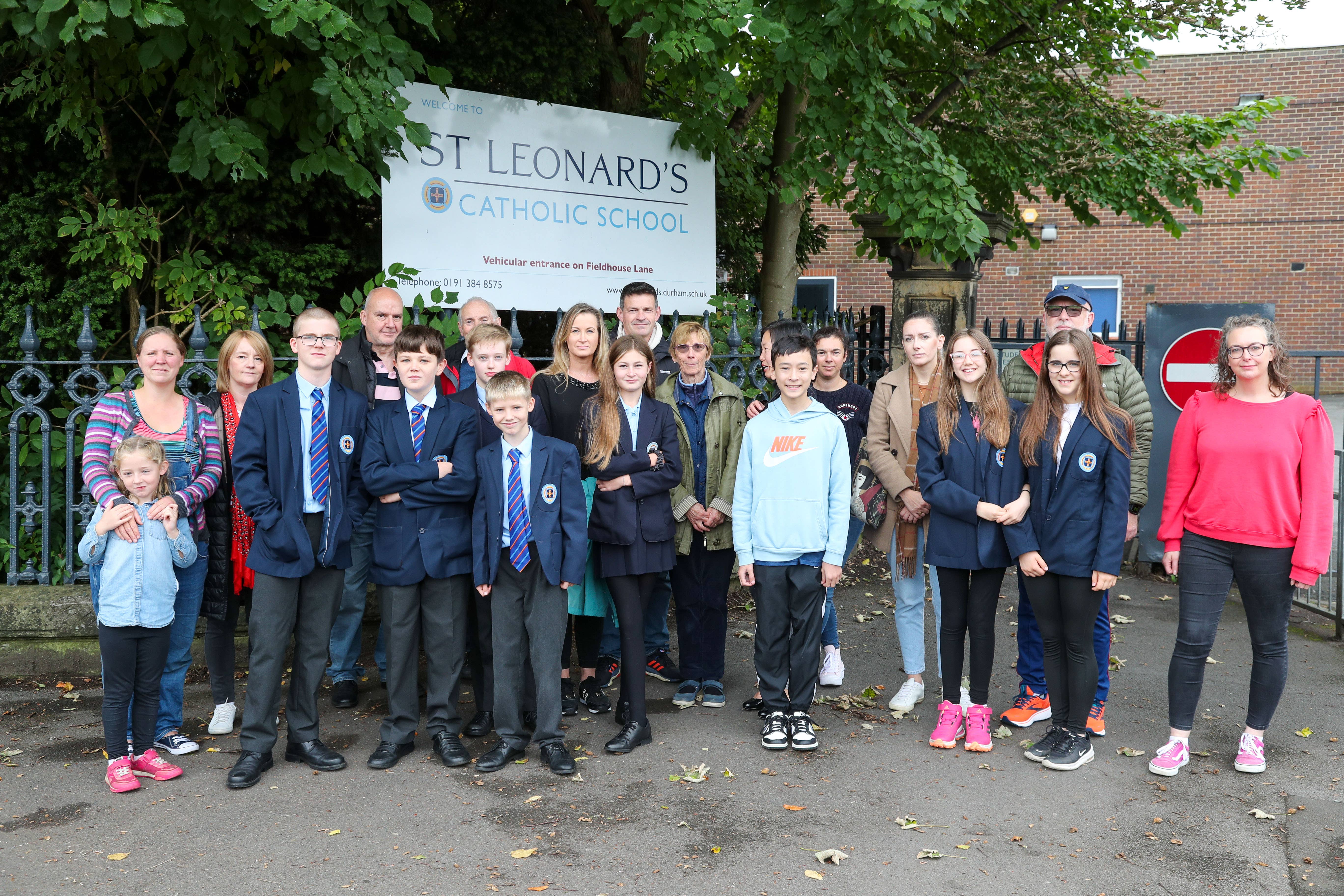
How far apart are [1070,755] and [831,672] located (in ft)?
4.35

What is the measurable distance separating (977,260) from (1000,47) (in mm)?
1861

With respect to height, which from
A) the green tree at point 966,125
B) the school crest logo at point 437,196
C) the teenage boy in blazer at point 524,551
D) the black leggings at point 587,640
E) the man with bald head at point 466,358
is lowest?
the black leggings at point 587,640

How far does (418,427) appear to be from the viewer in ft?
13.8

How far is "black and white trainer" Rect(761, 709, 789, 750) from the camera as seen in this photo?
4.34 m

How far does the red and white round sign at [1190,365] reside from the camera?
7.01 m

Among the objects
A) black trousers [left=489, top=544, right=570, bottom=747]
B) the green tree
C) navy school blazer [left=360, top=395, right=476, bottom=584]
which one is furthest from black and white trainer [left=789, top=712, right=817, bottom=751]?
the green tree

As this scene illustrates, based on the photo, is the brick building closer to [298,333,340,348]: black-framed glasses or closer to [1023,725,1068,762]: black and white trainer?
[1023,725,1068,762]: black and white trainer

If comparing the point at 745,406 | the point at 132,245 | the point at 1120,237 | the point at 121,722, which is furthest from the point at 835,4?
the point at 1120,237

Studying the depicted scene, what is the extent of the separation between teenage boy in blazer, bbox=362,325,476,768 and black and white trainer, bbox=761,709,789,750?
123cm

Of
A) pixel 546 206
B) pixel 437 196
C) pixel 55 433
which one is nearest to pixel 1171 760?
pixel 546 206

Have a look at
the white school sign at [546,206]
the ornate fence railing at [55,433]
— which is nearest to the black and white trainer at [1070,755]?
the ornate fence railing at [55,433]

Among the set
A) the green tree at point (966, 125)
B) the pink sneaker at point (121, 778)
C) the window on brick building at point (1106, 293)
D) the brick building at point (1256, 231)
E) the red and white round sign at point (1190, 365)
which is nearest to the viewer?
the pink sneaker at point (121, 778)

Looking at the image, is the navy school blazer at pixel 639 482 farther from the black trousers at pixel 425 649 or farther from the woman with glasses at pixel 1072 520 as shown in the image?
the woman with glasses at pixel 1072 520

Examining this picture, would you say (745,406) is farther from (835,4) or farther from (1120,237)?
(1120,237)
